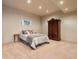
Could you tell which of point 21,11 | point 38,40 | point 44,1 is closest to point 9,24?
point 21,11

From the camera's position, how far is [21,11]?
22.7 ft

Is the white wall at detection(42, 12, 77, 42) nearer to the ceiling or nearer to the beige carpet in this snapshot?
the ceiling

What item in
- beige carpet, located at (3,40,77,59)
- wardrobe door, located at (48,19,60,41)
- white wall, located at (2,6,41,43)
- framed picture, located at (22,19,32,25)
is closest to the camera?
beige carpet, located at (3,40,77,59)

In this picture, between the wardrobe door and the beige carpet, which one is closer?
the beige carpet

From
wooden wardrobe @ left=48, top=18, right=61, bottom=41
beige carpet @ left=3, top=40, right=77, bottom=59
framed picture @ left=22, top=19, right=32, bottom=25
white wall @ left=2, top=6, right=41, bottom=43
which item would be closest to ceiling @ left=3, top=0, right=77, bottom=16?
white wall @ left=2, top=6, right=41, bottom=43

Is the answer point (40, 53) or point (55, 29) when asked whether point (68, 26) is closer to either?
point (55, 29)

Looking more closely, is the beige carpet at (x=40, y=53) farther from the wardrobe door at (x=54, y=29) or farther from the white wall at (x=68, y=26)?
the wardrobe door at (x=54, y=29)

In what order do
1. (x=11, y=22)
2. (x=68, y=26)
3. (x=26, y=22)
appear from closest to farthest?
(x=11, y=22) → (x=68, y=26) → (x=26, y=22)

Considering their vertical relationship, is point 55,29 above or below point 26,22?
below

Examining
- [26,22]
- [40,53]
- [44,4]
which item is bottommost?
[40,53]

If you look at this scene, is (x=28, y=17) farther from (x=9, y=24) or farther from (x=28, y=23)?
(x=9, y=24)

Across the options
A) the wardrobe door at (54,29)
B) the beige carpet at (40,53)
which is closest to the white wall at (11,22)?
the beige carpet at (40,53)

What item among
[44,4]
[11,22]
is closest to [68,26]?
[44,4]

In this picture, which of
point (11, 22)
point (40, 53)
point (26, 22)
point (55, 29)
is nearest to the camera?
point (40, 53)
